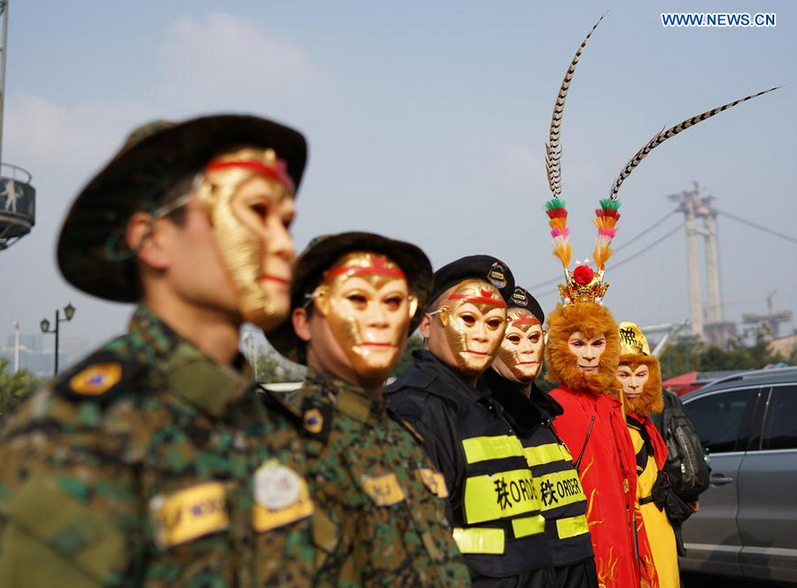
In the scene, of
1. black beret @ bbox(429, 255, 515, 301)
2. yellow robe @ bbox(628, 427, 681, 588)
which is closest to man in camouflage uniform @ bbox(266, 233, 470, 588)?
black beret @ bbox(429, 255, 515, 301)

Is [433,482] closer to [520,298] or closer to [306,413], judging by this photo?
[306,413]

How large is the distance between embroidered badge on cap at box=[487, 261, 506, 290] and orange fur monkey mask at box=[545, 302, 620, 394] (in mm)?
1361

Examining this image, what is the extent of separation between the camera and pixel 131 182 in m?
1.80

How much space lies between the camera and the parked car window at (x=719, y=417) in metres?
7.66

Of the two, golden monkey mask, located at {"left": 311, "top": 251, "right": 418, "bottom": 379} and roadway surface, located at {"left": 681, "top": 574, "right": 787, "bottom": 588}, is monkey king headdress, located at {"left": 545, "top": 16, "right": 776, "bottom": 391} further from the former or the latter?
roadway surface, located at {"left": 681, "top": 574, "right": 787, "bottom": 588}

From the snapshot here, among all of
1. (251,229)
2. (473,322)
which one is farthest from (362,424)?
(473,322)

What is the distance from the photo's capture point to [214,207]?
179 cm

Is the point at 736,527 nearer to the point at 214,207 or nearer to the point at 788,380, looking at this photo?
the point at 788,380

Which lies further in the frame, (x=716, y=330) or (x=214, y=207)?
(x=716, y=330)

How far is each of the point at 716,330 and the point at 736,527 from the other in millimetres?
174437

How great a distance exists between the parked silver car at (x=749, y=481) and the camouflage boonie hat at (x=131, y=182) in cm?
654

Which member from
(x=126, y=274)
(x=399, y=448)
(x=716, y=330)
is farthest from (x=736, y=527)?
(x=716, y=330)

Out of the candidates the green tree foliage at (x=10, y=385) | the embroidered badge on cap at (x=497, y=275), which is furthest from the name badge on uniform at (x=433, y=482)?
the green tree foliage at (x=10, y=385)

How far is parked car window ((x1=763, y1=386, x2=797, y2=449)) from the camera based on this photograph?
23.5 ft
